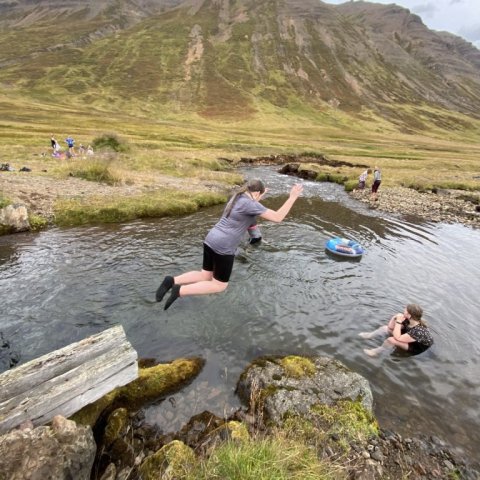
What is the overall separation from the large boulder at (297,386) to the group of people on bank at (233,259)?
240 centimetres

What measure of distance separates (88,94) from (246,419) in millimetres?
165583

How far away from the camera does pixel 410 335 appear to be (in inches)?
466

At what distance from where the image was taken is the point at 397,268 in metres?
19.7

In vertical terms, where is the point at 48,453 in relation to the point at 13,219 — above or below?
above

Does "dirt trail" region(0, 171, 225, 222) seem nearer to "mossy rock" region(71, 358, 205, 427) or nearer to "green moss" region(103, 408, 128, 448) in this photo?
"mossy rock" region(71, 358, 205, 427)

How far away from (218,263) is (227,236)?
0.87 meters

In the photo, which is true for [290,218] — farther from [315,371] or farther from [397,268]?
→ [315,371]

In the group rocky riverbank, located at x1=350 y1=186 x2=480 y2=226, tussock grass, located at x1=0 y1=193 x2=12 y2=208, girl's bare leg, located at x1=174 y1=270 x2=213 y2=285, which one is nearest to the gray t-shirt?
girl's bare leg, located at x1=174 y1=270 x2=213 y2=285

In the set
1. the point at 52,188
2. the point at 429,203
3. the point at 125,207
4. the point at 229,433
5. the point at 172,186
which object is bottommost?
the point at 52,188

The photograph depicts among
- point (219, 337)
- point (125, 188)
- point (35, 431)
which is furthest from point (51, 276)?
point (125, 188)

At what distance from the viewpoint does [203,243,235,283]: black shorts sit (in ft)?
32.8

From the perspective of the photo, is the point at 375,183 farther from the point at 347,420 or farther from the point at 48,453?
the point at 48,453

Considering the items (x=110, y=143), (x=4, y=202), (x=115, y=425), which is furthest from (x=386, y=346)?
(x=110, y=143)

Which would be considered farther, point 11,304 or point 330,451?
point 11,304
